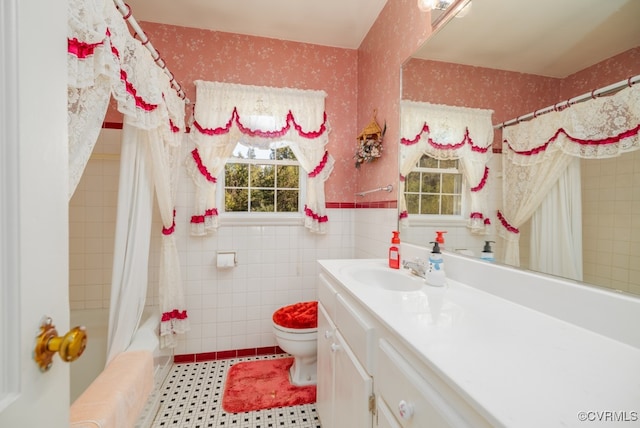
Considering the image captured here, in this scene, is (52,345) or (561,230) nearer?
(52,345)

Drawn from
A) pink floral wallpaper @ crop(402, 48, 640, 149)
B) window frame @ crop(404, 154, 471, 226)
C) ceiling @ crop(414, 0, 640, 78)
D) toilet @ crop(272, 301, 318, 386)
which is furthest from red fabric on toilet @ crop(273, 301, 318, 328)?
ceiling @ crop(414, 0, 640, 78)

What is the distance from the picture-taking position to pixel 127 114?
1.24 m

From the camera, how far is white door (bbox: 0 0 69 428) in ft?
1.42

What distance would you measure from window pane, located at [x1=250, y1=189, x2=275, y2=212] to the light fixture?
1682 millimetres

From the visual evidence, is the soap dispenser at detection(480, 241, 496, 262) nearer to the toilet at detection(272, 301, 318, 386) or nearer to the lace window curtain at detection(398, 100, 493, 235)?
the lace window curtain at detection(398, 100, 493, 235)

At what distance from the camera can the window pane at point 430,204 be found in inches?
59.2

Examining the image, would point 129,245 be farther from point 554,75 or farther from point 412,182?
point 554,75

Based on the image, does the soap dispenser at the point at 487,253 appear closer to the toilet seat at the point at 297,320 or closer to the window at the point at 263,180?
the toilet seat at the point at 297,320

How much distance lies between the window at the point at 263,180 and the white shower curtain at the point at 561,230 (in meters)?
1.84

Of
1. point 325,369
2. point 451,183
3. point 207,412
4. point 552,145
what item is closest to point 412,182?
point 451,183

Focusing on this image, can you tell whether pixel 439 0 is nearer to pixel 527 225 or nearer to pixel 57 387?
pixel 527 225

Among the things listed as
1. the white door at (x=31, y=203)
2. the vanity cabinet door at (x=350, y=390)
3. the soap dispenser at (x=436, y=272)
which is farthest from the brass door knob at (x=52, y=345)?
the soap dispenser at (x=436, y=272)

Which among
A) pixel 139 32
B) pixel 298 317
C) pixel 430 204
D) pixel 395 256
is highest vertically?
pixel 139 32

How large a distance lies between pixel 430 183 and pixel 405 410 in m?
1.17
